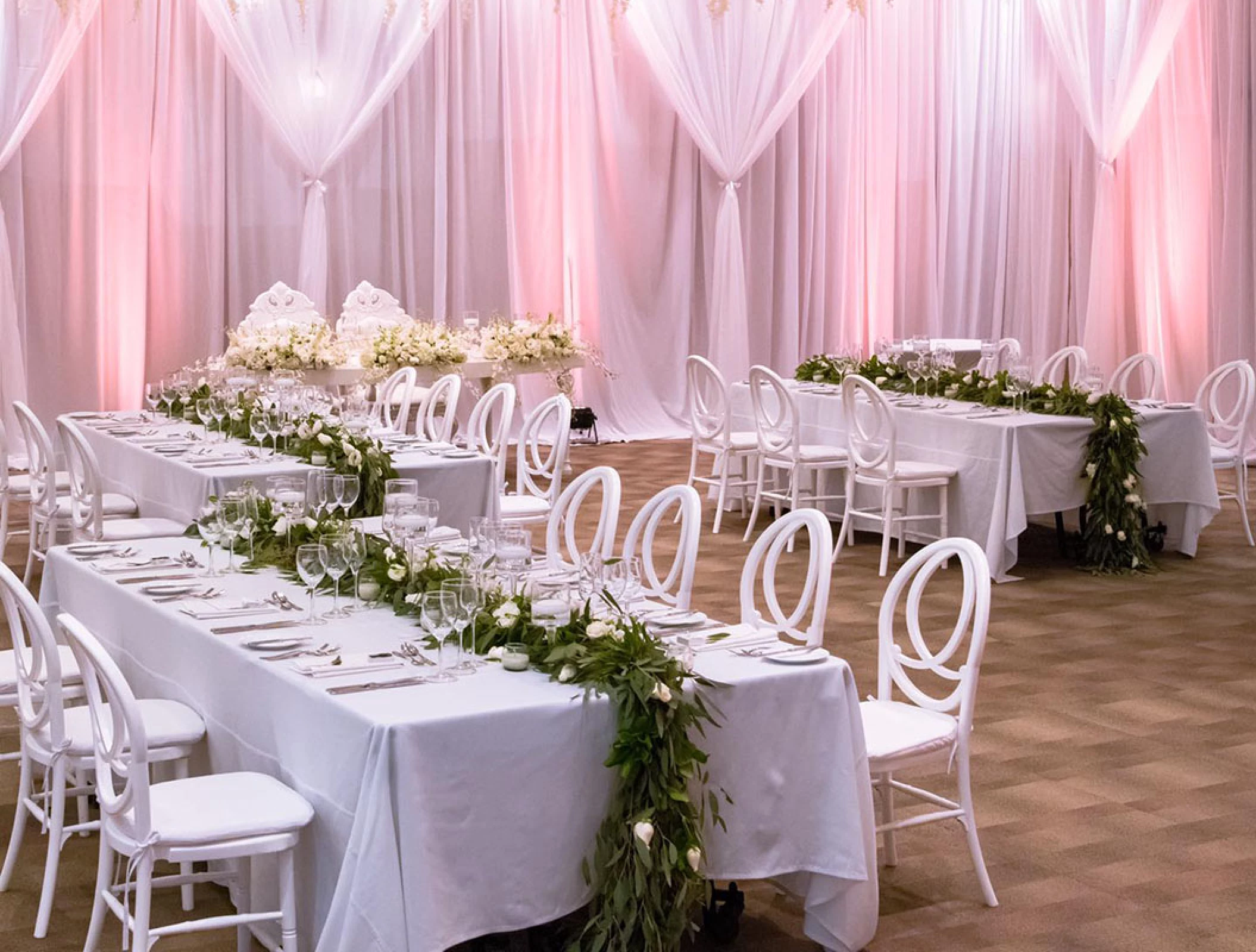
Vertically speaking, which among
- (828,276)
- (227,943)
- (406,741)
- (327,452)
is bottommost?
(227,943)

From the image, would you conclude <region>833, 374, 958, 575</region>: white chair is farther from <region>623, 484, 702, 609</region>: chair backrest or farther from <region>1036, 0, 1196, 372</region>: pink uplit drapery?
<region>1036, 0, 1196, 372</region>: pink uplit drapery

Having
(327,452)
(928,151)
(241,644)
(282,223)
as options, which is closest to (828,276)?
(928,151)

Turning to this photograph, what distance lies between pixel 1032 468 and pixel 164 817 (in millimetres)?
5566

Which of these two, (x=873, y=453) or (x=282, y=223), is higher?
(x=282, y=223)

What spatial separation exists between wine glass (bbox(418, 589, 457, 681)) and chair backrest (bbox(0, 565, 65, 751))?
0.82m

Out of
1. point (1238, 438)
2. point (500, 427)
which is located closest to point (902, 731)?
point (500, 427)

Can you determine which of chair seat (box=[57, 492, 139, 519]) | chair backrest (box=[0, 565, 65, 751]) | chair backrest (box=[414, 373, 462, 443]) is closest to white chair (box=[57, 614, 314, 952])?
chair backrest (box=[0, 565, 65, 751])

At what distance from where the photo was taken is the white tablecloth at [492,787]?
10.3ft

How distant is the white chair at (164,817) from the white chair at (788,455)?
5533 millimetres

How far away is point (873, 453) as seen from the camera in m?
8.87

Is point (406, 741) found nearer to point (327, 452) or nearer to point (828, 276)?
point (327, 452)

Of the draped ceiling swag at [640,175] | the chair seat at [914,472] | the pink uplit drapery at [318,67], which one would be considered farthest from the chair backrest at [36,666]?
the pink uplit drapery at [318,67]

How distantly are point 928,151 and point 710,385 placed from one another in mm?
3352

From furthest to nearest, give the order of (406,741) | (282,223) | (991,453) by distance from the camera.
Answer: (282,223)
(991,453)
(406,741)
